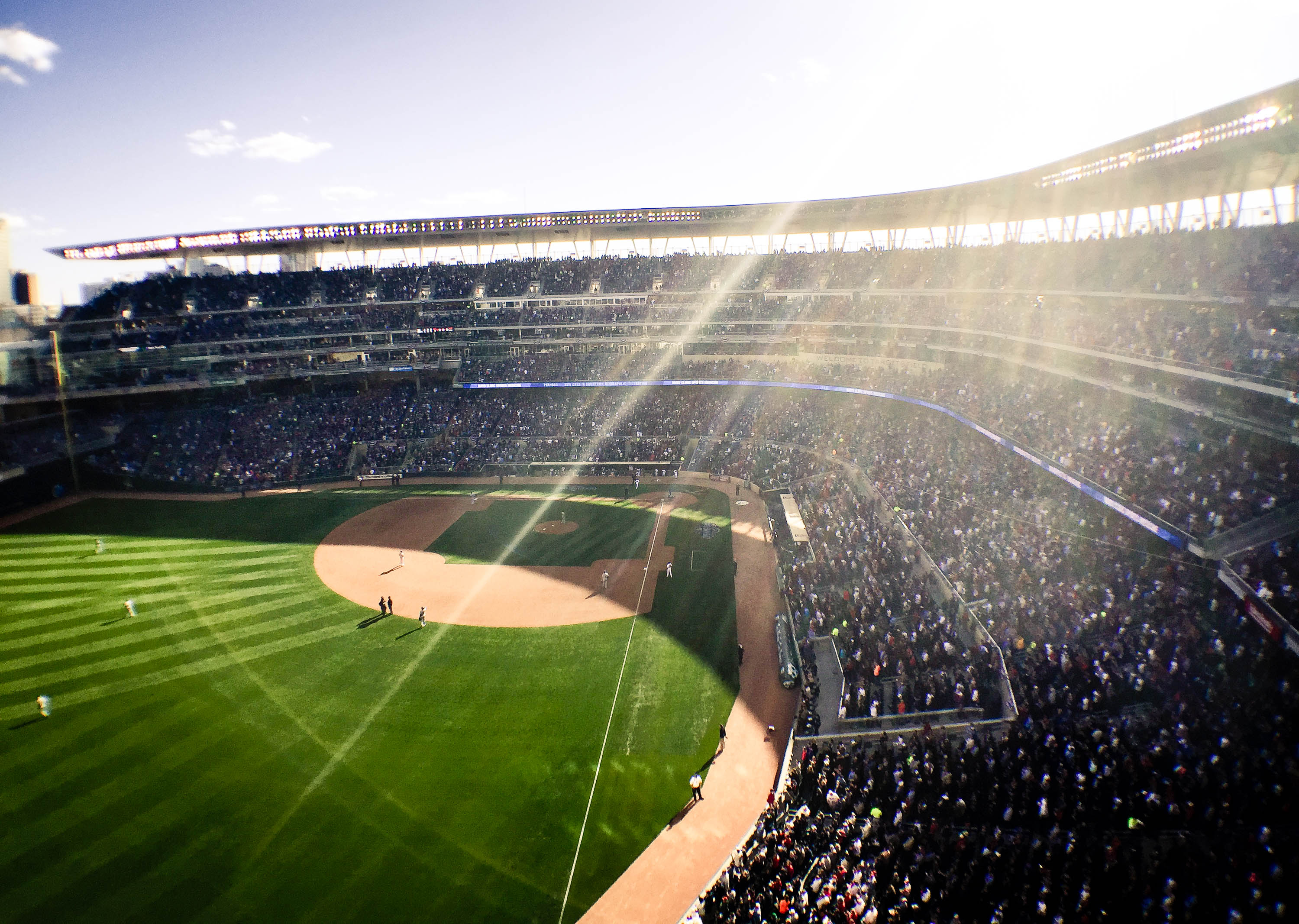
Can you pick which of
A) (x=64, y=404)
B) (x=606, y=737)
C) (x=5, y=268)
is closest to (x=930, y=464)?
(x=606, y=737)

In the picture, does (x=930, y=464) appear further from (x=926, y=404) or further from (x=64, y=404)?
(x=64, y=404)

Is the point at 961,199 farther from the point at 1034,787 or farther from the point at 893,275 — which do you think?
the point at 1034,787

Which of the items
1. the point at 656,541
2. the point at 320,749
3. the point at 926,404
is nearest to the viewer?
the point at 320,749

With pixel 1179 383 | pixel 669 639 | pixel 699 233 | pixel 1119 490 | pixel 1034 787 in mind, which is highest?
pixel 699 233

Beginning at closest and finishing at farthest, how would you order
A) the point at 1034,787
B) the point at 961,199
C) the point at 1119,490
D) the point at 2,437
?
the point at 1034,787 → the point at 1119,490 → the point at 2,437 → the point at 961,199

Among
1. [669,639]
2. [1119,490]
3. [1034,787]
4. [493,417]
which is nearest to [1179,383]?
[1119,490]

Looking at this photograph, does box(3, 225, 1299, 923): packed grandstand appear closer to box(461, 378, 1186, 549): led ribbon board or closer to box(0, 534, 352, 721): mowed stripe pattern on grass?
box(461, 378, 1186, 549): led ribbon board

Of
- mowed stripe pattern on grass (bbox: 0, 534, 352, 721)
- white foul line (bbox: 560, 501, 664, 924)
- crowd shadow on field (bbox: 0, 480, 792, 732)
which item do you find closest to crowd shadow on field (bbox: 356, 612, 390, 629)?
crowd shadow on field (bbox: 0, 480, 792, 732)

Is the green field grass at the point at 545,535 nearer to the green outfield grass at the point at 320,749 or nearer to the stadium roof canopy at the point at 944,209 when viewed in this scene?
the green outfield grass at the point at 320,749
